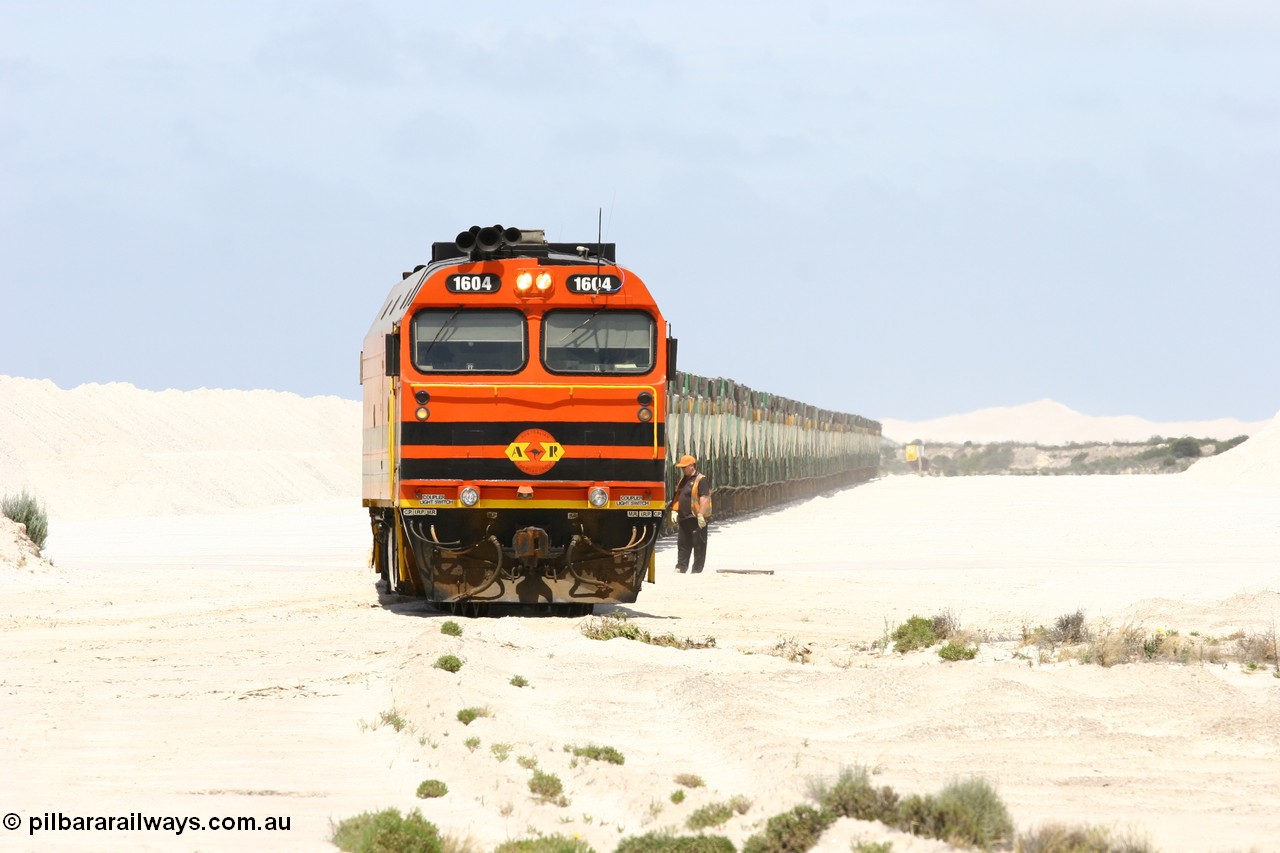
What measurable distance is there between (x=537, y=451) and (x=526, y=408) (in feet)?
1.45

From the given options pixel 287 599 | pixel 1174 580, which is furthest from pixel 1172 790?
pixel 1174 580

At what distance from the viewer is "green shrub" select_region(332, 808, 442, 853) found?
304 inches

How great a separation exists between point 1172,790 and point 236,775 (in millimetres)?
4940

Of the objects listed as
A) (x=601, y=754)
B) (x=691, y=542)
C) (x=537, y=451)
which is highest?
(x=537, y=451)

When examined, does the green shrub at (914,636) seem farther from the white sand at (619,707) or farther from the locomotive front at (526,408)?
the locomotive front at (526,408)

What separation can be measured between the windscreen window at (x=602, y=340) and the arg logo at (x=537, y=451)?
73 centimetres

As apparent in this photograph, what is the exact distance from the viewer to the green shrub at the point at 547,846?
7.85m

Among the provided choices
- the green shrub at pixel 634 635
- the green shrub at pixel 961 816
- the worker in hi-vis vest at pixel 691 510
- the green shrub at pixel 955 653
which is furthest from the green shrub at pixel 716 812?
the worker in hi-vis vest at pixel 691 510

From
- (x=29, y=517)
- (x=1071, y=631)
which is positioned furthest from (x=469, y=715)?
(x=29, y=517)

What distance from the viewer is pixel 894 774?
9.44 m

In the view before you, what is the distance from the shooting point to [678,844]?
25.1 ft

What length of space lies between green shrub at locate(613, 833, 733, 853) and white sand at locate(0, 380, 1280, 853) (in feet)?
1.43

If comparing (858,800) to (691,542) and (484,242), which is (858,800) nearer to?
(484,242)

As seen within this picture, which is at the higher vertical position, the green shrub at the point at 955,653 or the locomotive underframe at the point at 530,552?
the locomotive underframe at the point at 530,552
